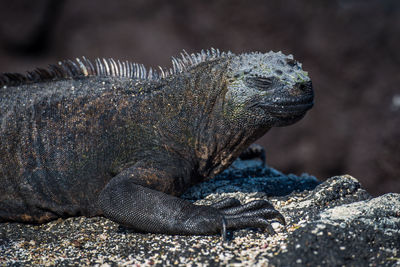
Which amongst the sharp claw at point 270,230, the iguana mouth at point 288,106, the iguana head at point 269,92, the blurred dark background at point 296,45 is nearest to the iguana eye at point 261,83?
the iguana head at point 269,92

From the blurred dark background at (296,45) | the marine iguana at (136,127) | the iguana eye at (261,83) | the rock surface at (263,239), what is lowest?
the rock surface at (263,239)

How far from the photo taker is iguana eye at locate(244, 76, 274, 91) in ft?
9.31

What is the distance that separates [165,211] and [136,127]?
2.26 feet

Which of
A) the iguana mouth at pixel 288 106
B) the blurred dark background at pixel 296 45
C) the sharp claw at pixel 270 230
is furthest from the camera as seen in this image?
the blurred dark background at pixel 296 45

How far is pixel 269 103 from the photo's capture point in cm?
282

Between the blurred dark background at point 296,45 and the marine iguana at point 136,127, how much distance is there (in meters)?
3.92

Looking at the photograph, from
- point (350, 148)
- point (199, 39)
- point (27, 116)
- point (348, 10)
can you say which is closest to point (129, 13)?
point (199, 39)

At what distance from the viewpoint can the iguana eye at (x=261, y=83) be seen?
2838mm

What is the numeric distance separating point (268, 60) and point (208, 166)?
2.79 feet

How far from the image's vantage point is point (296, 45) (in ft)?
22.1

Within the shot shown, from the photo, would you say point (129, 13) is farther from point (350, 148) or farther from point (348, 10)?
point (350, 148)

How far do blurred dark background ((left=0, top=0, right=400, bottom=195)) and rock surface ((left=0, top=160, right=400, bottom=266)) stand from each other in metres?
3.72

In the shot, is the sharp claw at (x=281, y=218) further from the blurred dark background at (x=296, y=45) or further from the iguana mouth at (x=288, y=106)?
the blurred dark background at (x=296, y=45)

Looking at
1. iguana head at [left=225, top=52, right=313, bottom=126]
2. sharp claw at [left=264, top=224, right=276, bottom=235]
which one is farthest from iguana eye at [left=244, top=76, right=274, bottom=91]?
sharp claw at [left=264, top=224, right=276, bottom=235]
